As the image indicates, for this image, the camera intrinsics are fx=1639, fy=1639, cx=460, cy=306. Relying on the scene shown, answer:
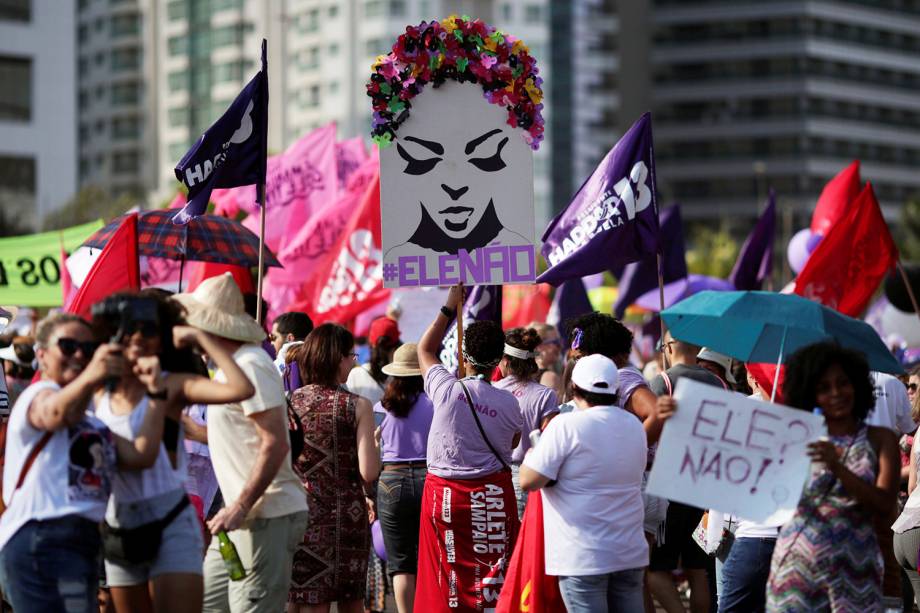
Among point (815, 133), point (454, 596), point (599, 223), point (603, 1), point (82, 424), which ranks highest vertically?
point (603, 1)

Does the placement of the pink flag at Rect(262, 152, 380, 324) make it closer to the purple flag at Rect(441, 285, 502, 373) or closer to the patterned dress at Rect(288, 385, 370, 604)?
the purple flag at Rect(441, 285, 502, 373)

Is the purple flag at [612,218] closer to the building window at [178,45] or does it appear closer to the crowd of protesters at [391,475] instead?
the crowd of protesters at [391,475]

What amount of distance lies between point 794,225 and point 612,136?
14.4 metres

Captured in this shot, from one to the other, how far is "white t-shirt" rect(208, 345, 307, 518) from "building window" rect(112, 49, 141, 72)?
101080mm

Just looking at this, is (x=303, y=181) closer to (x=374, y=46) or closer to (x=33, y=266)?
(x=33, y=266)

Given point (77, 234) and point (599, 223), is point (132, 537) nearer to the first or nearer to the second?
point (599, 223)

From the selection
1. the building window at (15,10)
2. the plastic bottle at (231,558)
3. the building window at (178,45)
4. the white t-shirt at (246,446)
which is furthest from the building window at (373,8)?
the plastic bottle at (231,558)

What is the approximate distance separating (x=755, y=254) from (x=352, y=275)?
182 inches

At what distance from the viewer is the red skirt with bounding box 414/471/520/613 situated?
9266 mm

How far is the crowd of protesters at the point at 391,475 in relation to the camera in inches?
252

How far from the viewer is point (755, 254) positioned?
1786 centimetres

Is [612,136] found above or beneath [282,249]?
above

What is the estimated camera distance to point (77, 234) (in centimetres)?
1608

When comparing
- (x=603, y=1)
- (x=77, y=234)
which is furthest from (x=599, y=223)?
(x=603, y=1)
